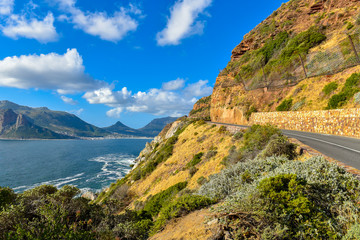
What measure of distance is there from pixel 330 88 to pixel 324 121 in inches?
286

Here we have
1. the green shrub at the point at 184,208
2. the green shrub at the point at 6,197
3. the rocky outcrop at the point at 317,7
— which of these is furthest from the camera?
the rocky outcrop at the point at 317,7

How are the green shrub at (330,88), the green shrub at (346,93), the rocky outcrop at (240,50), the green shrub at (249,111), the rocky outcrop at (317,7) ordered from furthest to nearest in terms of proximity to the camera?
the rocky outcrop at (240,50)
the rocky outcrop at (317,7)
the green shrub at (249,111)
the green shrub at (330,88)
the green shrub at (346,93)

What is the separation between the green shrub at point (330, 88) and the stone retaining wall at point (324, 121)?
4.69m

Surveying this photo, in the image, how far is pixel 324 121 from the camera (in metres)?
15.4

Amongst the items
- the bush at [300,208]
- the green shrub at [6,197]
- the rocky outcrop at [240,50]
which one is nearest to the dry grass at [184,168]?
the bush at [300,208]

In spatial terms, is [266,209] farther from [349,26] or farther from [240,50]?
[240,50]

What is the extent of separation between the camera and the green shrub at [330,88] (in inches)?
772

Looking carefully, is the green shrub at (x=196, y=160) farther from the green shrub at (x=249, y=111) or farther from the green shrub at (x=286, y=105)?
the green shrub at (x=249, y=111)

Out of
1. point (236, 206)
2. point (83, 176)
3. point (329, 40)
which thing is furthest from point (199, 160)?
point (83, 176)

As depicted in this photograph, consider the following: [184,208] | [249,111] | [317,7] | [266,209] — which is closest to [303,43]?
[317,7]

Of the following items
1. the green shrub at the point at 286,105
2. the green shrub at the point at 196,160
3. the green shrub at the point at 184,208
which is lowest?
the green shrub at the point at 196,160

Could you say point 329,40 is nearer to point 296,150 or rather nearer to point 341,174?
point 296,150

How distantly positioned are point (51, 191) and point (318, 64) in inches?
1300

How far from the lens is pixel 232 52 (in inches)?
2074
